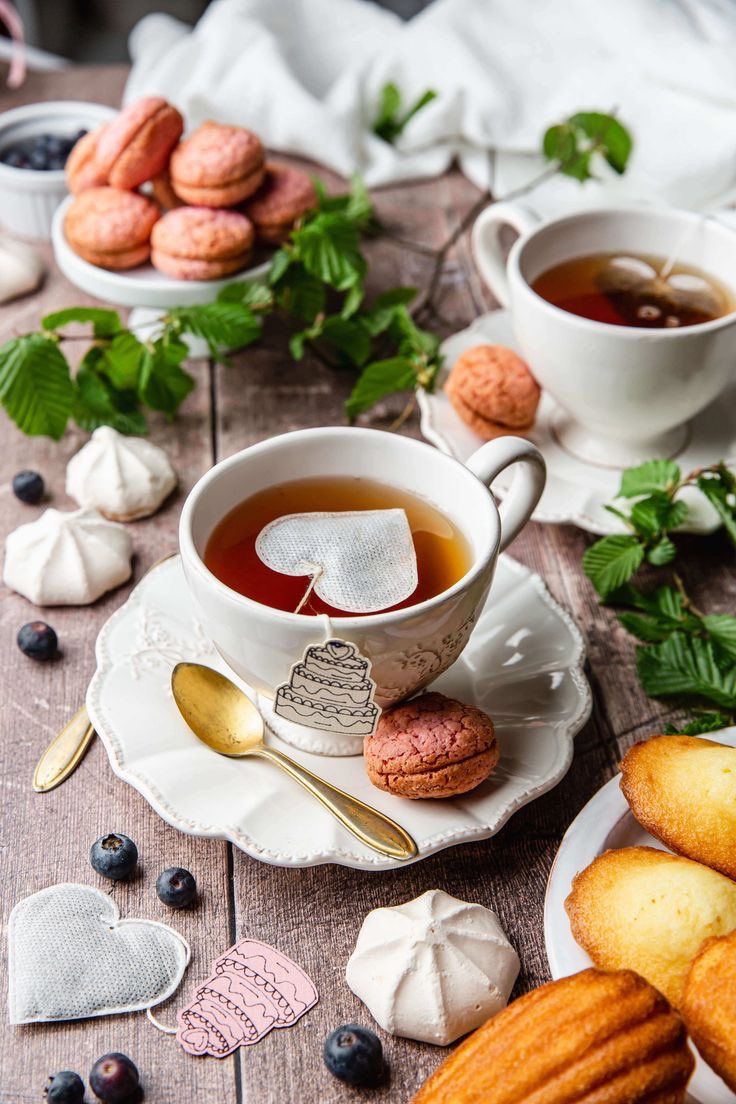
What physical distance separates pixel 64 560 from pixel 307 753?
39 cm

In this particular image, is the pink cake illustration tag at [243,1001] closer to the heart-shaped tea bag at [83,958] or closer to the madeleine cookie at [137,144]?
the heart-shaped tea bag at [83,958]

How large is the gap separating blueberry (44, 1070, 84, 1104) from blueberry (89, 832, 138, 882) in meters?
0.18

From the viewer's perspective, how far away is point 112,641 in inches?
41.8

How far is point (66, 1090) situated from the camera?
2.55 feet

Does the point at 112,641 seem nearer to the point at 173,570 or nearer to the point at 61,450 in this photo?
the point at 173,570

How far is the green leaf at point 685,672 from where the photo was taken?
109cm

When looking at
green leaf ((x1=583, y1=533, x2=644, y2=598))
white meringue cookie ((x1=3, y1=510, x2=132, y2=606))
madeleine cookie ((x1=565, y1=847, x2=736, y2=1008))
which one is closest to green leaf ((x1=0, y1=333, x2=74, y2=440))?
white meringue cookie ((x1=3, y1=510, x2=132, y2=606))

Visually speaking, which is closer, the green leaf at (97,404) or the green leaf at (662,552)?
the green leaf at (662,552)

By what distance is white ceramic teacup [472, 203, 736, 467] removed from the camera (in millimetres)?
1255

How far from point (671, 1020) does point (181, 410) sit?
1071 mm

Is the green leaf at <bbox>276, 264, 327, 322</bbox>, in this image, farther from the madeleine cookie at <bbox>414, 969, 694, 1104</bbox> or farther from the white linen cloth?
the madeleine cookie at <bbox>414, 969, 694, 1104</bbox>

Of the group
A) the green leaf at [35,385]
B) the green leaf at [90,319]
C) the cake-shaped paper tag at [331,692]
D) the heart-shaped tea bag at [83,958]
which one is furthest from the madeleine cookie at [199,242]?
the heart-shaped tea bag at [83,958]

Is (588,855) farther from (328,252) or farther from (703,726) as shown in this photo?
(328,252)

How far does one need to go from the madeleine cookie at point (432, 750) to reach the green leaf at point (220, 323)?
2.21 ft
